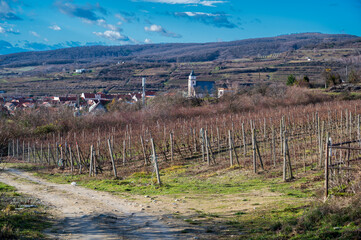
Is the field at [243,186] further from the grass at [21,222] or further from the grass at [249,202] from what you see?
the grass at [21,222]

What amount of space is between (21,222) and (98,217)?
75.7 inches

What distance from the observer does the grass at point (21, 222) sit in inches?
291

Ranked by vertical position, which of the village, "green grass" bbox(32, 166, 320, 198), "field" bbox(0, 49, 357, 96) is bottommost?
"green grass" bbox(32, 166, 320, 198)

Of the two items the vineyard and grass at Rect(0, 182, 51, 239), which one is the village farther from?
grass at Rect(0, 182, 51, 239)

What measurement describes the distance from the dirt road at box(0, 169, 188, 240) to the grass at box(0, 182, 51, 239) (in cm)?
32

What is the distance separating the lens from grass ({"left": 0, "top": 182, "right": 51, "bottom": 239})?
7384 mm

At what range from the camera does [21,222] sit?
857cm

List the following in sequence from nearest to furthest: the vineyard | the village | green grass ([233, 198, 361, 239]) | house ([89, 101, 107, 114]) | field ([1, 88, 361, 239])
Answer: green grass ([233, 198, 361, 239]), field ([1, 88, 361, 239]), the vineyard, house ([89, 101, 107, 114]), the village

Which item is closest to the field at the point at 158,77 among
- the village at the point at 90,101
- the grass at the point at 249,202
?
the village at the point at 90,101

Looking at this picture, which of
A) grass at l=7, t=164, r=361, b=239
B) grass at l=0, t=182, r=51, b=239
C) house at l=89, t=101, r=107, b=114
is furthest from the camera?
house at l=89, t=101, r=107, b=114

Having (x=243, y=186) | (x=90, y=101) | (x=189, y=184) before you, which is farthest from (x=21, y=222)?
(x=90, y=101)

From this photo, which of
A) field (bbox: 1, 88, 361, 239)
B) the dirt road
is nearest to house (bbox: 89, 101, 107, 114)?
field (bbox: 1, 88, 361, 239)

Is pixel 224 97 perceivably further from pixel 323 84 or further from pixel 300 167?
pixel 300 167

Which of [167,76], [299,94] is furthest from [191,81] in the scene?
[167,76]
